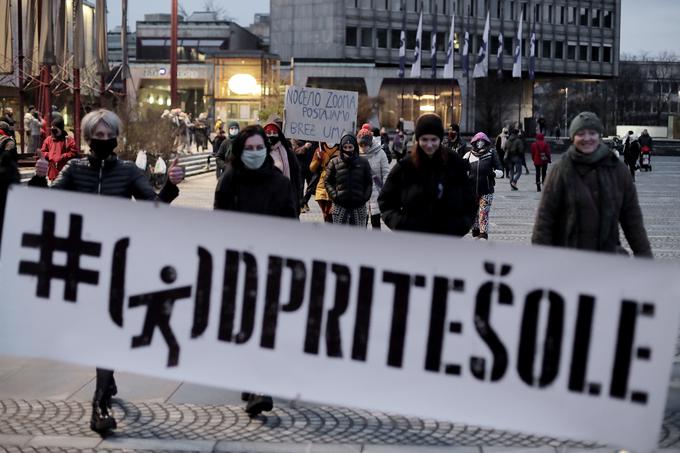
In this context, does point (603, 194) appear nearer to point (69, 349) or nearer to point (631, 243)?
point (631, 243)

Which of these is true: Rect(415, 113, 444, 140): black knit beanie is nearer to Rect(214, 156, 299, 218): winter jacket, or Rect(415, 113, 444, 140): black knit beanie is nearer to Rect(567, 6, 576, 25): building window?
Rect(214, 156, 299, 218): winter jacket

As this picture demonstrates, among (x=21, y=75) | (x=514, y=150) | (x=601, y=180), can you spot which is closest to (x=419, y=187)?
(x=601, y=180)

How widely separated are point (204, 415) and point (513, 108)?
286 feet

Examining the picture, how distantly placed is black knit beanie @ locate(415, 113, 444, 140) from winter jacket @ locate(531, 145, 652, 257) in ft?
3.04

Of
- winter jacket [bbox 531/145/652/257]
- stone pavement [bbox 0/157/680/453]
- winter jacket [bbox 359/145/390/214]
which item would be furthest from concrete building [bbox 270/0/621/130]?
winter jacket [bbox 531/145/652/257]

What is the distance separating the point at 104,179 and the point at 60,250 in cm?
158

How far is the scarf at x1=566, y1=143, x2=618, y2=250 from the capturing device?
5688 millimetres

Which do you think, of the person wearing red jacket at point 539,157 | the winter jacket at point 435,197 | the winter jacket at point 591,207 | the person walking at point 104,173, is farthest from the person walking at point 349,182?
the person wearing red jacket at point 539,157

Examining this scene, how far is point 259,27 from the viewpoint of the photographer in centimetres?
14425

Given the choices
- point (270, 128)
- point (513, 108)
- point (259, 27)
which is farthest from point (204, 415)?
point (259, 27)

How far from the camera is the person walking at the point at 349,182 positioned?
1131 cm

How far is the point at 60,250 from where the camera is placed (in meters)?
4.65

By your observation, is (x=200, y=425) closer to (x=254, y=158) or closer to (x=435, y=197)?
(x=254, y=158)

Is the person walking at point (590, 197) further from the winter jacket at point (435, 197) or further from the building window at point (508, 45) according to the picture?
the building window at point (508, 45)
